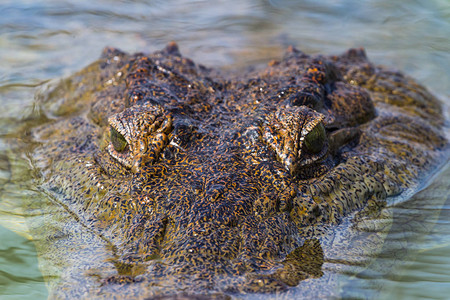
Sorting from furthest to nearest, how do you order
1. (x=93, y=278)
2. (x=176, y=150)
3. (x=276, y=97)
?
(x=276, y=97)
(x=176, y=150)
(x=93, y=278)

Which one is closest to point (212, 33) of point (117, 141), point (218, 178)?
point (117, 141)

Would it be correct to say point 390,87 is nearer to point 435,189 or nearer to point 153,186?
point 435,189

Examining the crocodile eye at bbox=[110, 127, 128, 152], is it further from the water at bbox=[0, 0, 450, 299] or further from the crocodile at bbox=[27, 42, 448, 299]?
the water at bbox=[0, 0, 450, 299]

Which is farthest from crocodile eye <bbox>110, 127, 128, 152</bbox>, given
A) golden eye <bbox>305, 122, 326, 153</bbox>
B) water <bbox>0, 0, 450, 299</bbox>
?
water <bbox>0, 0, 450, 299</bbox>

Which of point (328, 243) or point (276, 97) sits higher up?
point (276, 97)

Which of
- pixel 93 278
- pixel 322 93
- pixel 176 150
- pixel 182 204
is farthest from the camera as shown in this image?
pixel 322 93

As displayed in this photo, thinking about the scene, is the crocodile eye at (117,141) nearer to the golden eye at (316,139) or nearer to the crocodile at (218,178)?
the crocodile at (218,178)

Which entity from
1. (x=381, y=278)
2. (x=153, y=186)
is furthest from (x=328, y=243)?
(x=153, y=186)
